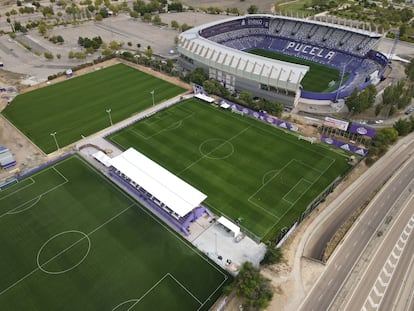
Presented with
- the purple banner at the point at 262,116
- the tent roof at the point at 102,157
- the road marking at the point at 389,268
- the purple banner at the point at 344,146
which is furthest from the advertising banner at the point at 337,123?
the tent roof at the point at 102,157

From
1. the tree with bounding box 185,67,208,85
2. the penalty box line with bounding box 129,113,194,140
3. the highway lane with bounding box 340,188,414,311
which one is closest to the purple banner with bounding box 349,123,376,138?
the highway lane with bounding box 340,188,414,311

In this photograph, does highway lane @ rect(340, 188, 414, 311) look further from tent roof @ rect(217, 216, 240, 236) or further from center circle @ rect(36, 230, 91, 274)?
center circle @ rect(36, 230, 91, 274)

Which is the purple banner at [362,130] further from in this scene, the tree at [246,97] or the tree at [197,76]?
the tree at [197,76]

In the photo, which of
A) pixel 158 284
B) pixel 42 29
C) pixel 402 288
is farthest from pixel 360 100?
pixel 42 29

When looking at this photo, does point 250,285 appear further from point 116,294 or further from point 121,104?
point 121,104

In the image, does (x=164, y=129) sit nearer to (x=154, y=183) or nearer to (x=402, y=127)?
(x=154, y=183)

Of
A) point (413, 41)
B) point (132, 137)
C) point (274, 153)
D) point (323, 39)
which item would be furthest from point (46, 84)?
point (413, 41)
